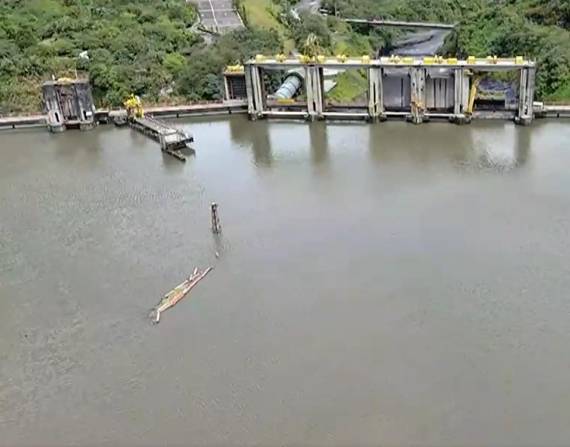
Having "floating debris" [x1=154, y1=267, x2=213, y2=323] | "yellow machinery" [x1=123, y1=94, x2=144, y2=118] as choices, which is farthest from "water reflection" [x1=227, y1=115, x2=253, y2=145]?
"floating debris" [x1=154, y1=267, x2=213, y2=323]

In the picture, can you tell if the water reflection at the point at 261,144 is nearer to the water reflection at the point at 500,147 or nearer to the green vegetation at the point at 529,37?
the water reflection at the point at 500,147

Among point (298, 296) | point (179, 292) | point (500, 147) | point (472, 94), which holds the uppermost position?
point (472, 94)

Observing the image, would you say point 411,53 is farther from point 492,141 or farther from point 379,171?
point 379,171

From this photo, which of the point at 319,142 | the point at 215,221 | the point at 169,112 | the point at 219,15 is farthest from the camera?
the point at 219,15

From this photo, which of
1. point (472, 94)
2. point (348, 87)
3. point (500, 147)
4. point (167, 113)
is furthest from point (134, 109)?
point (500, 147)

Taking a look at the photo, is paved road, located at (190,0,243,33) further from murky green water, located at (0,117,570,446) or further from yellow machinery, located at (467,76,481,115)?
murky green water, located at (0,117,570,446)

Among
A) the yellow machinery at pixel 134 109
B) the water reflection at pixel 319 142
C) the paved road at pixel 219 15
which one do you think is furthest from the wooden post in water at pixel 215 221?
the paved road at pixel 219 15

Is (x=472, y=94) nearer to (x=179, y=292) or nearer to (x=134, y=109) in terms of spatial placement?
(x=134, y=109)
